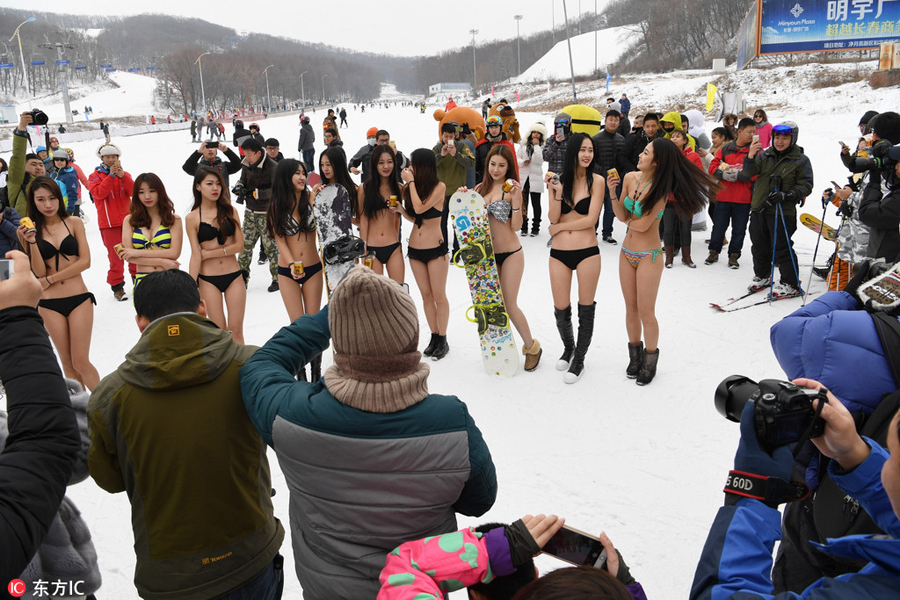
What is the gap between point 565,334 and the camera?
527 centimetres

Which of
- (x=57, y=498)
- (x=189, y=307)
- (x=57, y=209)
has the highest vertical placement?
(x=57, y=209)

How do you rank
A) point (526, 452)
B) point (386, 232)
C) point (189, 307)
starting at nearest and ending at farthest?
point (189, 307) < point (526, 452) < point (386, 232)

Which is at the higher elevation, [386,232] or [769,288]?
[386,232]

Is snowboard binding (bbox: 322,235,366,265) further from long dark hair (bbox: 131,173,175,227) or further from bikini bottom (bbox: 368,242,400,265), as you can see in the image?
long dark hair (bbox: 131,173,175,227)

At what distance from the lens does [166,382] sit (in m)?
1.87

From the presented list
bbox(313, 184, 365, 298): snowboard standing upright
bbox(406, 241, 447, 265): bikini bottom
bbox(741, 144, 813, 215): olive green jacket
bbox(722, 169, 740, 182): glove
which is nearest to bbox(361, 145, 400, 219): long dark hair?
bbox(313, 184, 365, 298): snowboard standing upright

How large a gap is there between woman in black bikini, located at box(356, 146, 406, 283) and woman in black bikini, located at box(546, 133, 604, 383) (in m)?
1.53

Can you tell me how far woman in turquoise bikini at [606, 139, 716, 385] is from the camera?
4559 millimetres

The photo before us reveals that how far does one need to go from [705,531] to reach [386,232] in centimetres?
369

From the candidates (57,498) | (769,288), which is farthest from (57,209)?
(769,288)

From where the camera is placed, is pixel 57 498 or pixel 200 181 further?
pixel 200 181

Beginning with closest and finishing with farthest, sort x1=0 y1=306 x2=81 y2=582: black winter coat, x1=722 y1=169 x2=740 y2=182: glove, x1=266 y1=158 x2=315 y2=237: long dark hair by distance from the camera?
x1=0 y1=306 x2=81 y2=582: black winter coat
x1=266 y1=158 x2=315 y2=237: long dark hair
x1=722 y1=169 x2=740 y2=182: glove

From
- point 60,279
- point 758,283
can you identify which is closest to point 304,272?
point 60,279

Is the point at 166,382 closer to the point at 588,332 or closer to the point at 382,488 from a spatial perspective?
the point at 382,488
